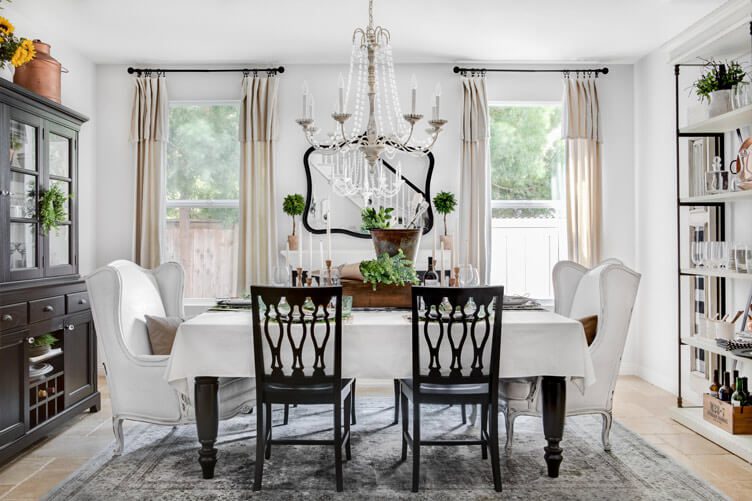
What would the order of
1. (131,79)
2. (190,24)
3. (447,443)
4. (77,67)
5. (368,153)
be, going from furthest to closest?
(131,79)
(77,67)
(190,24)
(368,153)
(447,443)

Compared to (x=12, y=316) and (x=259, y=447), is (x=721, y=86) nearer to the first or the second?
(x=259, y=447)

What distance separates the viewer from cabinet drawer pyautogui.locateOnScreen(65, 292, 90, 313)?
376 centimetres

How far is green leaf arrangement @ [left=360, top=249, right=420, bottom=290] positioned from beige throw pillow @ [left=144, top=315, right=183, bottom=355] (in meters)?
1.08

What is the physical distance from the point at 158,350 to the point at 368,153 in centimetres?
155

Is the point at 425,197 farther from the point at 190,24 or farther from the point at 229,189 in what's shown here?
the point at 190,24

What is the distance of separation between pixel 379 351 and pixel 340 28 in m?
2.65

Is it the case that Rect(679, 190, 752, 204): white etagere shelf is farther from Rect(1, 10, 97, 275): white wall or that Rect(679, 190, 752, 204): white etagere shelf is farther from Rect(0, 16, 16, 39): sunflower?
Rect(1, 10, 97, 275): white wall

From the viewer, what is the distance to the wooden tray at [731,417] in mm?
3361

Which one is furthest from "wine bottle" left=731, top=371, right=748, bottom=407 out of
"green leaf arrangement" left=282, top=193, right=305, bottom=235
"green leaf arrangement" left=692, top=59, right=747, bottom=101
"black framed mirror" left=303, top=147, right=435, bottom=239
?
"green leaf arrangement" left=282, top=193, right=305, bottom=235

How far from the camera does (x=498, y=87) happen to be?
529cm

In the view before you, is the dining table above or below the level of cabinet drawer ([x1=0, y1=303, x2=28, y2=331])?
below

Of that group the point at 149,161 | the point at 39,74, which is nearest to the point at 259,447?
the point at 39,74

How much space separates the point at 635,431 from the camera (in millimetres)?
3678

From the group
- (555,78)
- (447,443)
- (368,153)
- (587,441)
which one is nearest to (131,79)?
(368,153)
